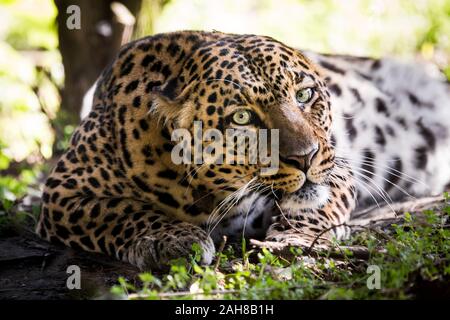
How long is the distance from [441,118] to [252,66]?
3.93 meters

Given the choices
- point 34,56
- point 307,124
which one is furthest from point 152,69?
point 34,56

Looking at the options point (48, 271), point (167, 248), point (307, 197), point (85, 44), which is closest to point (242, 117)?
point (307, 197)

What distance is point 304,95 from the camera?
6.12m

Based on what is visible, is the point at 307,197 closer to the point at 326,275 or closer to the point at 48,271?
the point at 326,275

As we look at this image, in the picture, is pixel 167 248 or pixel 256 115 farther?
pixel 256 115

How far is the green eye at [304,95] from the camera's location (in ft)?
20.0

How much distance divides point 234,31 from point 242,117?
884 centimetres

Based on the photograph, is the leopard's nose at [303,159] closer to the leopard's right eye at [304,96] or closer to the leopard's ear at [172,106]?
the leopard's right eye at [304,96]

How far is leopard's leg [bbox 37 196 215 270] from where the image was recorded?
576cm

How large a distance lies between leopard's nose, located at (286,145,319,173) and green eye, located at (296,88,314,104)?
539 millimetres

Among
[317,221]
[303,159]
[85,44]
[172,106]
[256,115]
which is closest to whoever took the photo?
[303,159]

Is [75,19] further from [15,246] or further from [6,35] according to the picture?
[6,35]

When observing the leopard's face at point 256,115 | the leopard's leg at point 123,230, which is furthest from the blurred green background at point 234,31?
the leopard's face at point 256,115

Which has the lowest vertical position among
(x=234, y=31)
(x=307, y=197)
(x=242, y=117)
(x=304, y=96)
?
(x=307, y=197)
